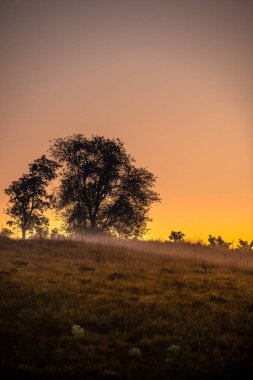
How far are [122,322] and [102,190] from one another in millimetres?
34545

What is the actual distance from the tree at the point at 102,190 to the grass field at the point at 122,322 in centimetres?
2316

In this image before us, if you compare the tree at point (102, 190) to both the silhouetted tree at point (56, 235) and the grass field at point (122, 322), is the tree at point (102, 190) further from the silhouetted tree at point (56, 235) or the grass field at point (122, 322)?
the grass field at point (122, 322)

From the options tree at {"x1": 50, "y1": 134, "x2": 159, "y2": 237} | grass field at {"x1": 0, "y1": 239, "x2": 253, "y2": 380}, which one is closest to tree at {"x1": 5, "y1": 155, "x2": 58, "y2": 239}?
tree at {"x1": 50, "y1": 134, "x2": 159, "y2": 237}

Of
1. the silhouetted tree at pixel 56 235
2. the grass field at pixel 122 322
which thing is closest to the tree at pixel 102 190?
the silhouetted tree at pixel 56 235

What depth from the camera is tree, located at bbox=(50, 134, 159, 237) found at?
46375 millimetres

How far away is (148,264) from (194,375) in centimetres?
1638

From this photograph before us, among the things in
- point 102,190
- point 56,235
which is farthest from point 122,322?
A: point 56,235

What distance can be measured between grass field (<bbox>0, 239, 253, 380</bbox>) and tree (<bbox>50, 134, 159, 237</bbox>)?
76.0 feet

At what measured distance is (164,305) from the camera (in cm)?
1455

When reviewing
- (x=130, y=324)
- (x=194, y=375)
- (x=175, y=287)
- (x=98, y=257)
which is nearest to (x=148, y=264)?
(x=98, y=257)

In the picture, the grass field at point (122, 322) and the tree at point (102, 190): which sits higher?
the tree at point (102, 190)

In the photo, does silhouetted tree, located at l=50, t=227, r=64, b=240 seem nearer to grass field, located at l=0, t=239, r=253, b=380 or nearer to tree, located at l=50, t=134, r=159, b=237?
tree, located at l=50, t=134, r=159, b=237

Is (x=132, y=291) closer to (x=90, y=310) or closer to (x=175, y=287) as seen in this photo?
(x=175, y=287)

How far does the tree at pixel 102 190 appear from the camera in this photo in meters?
46.4
